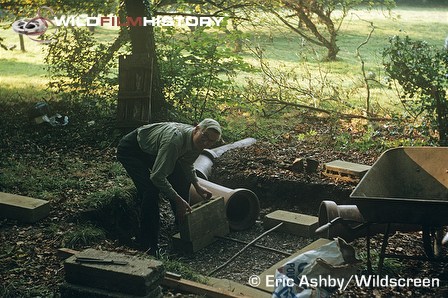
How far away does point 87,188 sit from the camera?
26.8ft

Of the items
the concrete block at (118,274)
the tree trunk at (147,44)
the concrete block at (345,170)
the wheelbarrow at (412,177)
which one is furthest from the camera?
the tree trunk at (147,44)

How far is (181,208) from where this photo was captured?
22.1 ft

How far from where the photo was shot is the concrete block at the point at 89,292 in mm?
5035

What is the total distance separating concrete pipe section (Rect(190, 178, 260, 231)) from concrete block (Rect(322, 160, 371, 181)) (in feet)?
3.98

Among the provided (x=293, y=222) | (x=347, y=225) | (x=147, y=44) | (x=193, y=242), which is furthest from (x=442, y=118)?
(x=147, y=44)

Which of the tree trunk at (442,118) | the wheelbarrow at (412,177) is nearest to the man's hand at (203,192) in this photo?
the wheelbarrow at (412,177)

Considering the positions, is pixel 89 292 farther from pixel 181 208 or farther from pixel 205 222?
pixel 205 222

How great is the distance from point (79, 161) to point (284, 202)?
3.18 meters

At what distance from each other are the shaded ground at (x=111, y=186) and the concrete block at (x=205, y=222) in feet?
0.56

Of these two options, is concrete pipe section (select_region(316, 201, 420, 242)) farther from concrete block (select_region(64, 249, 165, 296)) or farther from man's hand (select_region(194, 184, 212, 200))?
concrete block (select_region(64, 249, 165, 296))

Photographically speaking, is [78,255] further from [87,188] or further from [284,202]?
[284,202]

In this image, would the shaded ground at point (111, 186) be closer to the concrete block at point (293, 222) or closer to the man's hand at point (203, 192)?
the concrete block at point (293, 222)

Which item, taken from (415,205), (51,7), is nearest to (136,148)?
(415,205)

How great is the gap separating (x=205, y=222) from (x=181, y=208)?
617 mm
